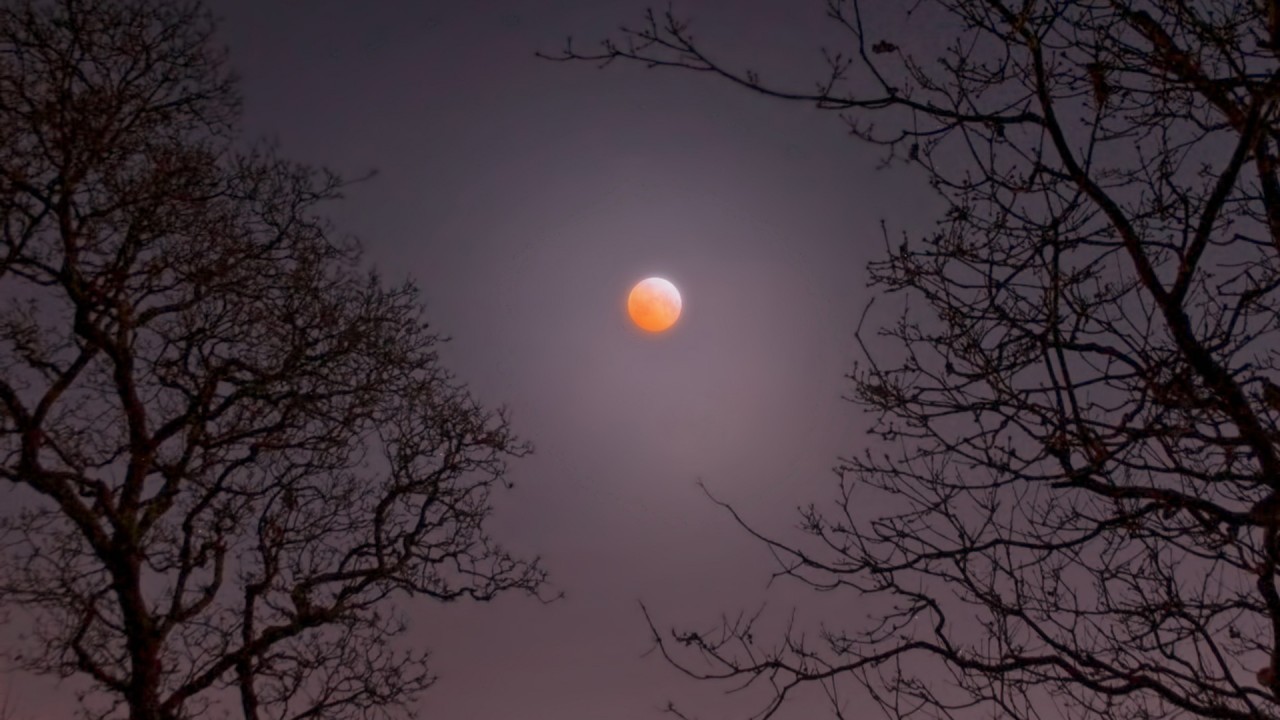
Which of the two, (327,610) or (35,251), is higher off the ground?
(35,251)

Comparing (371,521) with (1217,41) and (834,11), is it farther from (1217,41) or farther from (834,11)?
(1217,41)

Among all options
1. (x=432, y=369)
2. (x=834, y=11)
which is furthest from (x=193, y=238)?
(x=834, y=11)

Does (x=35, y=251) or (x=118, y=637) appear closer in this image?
(x=35, y=251)

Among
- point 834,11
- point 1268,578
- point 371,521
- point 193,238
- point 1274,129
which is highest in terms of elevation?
point 193,238

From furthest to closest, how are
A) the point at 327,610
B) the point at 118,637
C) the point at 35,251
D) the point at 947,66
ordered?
the point at 327,610 → the point at 118,637 → the point at 35,251 → the point at 947,66

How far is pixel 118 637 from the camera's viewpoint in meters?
7.60

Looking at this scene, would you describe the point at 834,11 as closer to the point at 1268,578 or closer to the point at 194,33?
the point at 1268,578

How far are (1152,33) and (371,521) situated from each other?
7783 millimetres

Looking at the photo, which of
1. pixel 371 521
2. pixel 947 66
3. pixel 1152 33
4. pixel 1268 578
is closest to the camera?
pixel 1152 33

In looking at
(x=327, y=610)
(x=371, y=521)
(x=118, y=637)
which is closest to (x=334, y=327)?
(x=371, y=521)

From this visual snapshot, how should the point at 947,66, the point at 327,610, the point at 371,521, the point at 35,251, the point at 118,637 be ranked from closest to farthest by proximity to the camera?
the point at 947,66 → the point at 35,251 → the point at 118,637 → the point at 327,610 → the point at 371,521

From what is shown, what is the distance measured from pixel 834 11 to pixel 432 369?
6.51 m

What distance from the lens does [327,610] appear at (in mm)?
8453

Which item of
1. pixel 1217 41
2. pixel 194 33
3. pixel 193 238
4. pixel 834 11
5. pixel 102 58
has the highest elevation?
pixel 194 33
